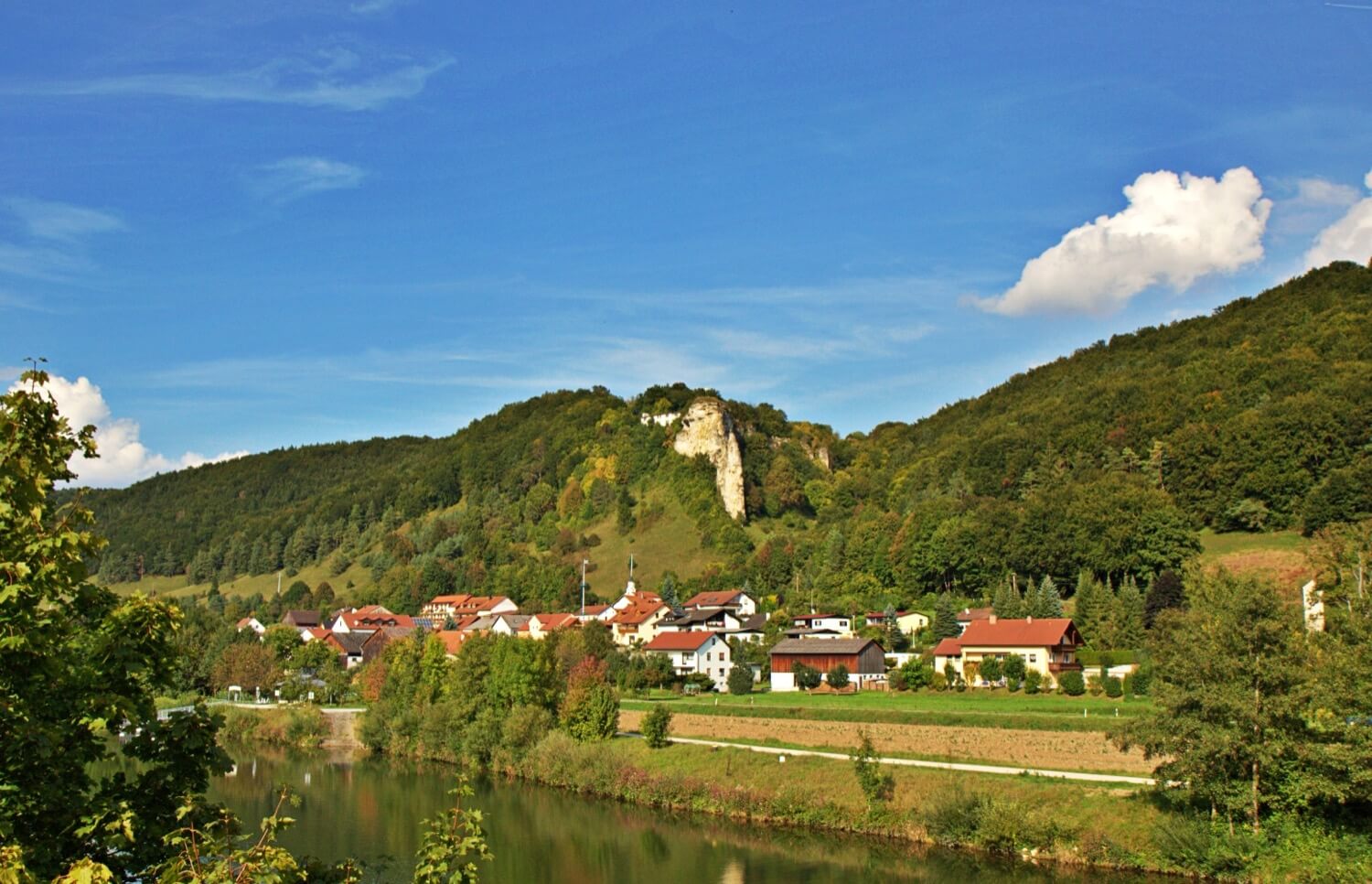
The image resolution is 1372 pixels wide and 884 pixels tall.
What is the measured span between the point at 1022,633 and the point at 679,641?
80.5 ft

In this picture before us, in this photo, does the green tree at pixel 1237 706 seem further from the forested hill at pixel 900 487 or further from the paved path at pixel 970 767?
the forested hill at pixel 900 487

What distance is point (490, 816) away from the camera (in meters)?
38.5

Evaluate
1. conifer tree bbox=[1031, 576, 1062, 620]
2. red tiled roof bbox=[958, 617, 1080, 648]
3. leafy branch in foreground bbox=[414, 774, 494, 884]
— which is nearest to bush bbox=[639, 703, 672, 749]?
red tiled roof bbox=[958, 617, 1080, 648]

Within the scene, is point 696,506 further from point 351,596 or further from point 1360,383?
point 1360,383

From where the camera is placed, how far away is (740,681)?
60.8 meters

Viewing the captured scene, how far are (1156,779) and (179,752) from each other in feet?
87.3

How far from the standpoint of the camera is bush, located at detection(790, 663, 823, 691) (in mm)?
60969

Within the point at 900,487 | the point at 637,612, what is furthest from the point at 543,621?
the point at 900,487

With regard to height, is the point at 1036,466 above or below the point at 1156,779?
above

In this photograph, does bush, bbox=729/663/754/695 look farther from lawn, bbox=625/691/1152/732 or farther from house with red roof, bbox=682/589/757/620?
house with red roof, bbox=682/589/757/620

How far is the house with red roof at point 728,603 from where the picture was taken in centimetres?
9094

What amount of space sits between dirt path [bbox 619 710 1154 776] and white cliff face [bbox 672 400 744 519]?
270 feet

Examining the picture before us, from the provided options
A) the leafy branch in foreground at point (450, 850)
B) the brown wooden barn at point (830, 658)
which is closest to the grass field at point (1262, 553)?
the brown wooden barn at point (830, 658)

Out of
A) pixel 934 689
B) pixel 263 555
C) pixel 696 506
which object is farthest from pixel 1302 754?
pixel 263 555
